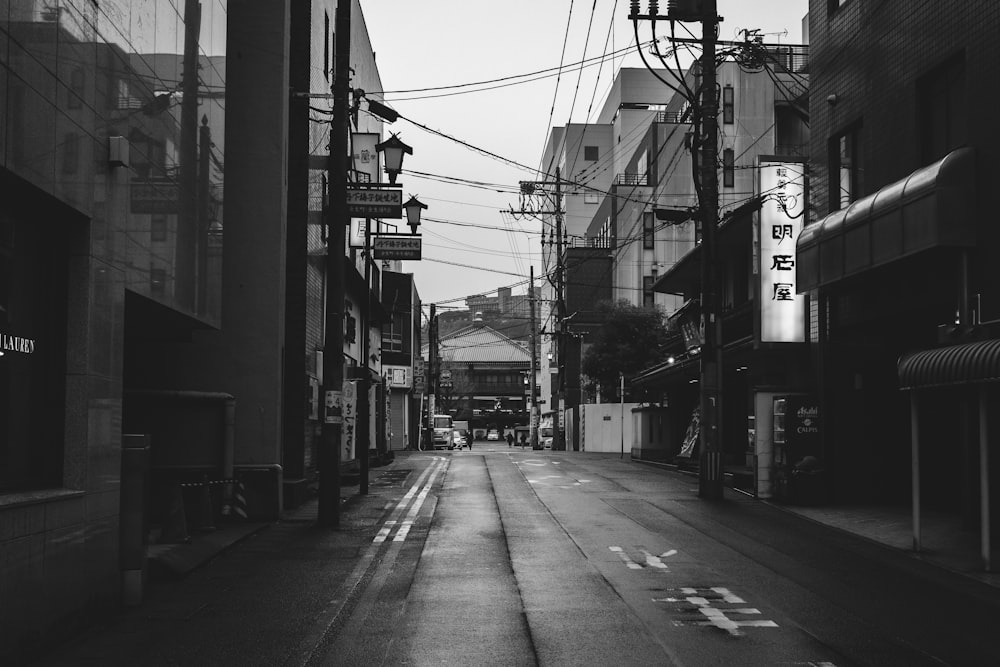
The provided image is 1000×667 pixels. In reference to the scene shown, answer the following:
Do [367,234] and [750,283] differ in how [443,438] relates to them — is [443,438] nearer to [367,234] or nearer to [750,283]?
[750,283]

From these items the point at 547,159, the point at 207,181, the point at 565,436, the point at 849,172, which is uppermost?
the point at 547,159

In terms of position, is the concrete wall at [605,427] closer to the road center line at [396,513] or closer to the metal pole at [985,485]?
the road center line at [396,513]

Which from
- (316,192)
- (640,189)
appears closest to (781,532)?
(316,192)

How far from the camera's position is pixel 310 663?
8086 millimetres

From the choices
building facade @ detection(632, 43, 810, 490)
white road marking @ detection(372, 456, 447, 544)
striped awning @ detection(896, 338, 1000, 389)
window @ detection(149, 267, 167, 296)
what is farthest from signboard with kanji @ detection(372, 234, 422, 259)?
striped awning @ detection(896, 338, 1000, 389)

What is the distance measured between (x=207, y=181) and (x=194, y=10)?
2595 mm

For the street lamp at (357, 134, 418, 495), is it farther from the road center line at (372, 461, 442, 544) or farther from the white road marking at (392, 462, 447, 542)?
the white road marking at (392, 462, 447, 542)

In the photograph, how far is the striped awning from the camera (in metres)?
12.5

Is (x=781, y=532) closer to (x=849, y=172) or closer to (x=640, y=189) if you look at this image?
(x=849, y=172)

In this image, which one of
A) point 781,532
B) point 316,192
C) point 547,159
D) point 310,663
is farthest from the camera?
point 547,159

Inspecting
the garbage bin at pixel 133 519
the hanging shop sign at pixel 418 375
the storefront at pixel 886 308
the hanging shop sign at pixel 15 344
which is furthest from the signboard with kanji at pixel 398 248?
the hanging shop sign at pixel 418 375

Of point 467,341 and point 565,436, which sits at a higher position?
point 467,341

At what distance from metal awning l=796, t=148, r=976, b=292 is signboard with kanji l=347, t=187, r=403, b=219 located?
8.47 m

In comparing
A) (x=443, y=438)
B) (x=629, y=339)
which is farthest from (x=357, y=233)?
(x=443, y=438)
